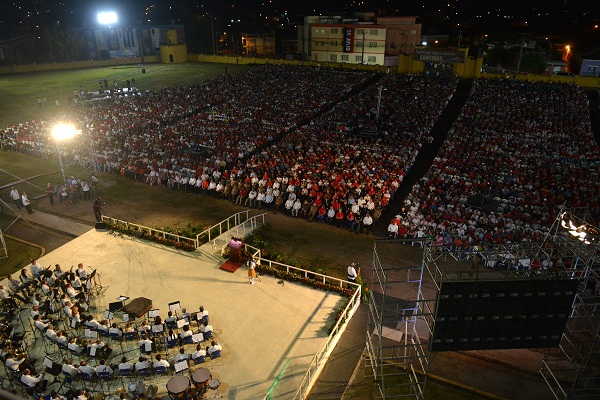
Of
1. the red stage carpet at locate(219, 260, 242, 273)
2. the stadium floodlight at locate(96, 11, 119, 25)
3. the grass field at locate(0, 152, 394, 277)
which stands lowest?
the grass field at locate(0, 152, 394, 277)

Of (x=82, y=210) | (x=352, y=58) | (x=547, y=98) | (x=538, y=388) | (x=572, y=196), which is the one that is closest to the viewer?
(x=538, y=388)

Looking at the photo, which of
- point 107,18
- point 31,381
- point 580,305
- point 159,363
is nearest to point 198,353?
point 159,363

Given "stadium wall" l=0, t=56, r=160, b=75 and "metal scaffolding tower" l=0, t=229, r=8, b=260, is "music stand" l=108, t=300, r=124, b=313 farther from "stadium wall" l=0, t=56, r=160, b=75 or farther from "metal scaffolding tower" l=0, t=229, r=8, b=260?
"stadium wall" l=0, t=56, r=160, b=75

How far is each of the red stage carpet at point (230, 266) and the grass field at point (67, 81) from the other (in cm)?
3667

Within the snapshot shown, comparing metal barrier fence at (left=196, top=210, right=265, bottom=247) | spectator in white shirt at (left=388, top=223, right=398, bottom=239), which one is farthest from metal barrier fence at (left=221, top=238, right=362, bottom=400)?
spectator in white shirt at (left=388, top=223, right=398, bottom=239)

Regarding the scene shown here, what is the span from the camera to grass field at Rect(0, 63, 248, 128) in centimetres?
4706

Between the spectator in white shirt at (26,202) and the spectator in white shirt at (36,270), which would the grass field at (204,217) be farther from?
the spectator in white shirt at (36,270)

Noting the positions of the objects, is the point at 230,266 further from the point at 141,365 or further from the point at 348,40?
the point at 348,40

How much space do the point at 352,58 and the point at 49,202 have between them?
6402 centimetres

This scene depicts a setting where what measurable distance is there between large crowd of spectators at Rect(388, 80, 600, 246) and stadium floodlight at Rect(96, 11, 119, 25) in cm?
7320

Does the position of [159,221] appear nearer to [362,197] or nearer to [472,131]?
[362,197]

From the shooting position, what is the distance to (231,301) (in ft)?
52.9

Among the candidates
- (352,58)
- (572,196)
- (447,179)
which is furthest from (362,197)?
(352,58)

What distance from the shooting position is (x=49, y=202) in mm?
25875
